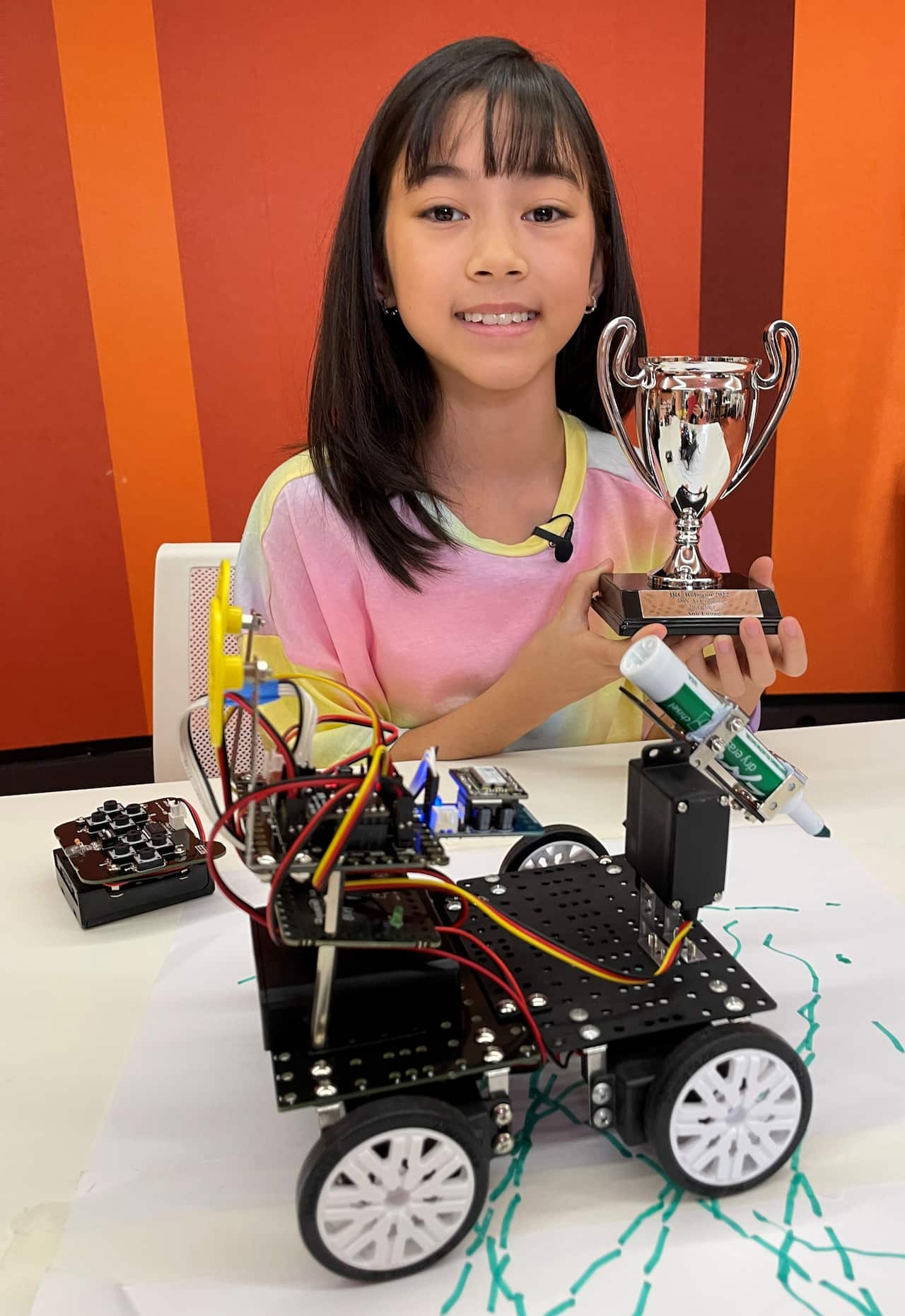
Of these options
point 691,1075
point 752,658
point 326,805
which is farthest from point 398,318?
point 691,1075

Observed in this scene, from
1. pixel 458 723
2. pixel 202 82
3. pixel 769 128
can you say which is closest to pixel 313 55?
pixel 202 82

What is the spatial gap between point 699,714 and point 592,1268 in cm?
29

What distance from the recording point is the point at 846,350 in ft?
7.14

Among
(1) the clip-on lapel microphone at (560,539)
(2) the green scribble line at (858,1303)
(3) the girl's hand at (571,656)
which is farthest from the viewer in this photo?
(1) the clip-on lapel microphone at (560,539)

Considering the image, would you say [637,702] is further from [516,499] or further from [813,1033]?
[516,499]

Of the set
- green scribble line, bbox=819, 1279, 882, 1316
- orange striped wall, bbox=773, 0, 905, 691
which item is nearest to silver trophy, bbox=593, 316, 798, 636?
green scribble line, bbox=819, 1279, 882, 1316

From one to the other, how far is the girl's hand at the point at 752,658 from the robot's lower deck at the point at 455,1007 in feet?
1.25

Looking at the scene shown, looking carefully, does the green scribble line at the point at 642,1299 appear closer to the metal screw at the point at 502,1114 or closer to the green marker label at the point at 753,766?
the metal screw at the point at 502,1114

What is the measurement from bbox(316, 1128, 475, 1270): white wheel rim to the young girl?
46 centimetres

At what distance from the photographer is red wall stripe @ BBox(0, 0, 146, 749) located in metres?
1.87

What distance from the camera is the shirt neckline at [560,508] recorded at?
3.60 feet

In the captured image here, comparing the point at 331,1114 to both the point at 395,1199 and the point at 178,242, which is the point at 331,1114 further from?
the point at 178,242

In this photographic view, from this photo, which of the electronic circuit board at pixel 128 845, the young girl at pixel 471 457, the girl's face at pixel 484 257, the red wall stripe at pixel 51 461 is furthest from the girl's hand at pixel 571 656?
the red wall stripe at pixel 51 461

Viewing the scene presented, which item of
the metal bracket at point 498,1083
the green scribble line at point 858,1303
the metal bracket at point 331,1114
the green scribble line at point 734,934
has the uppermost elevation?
the metal bracket at point 331,1114
